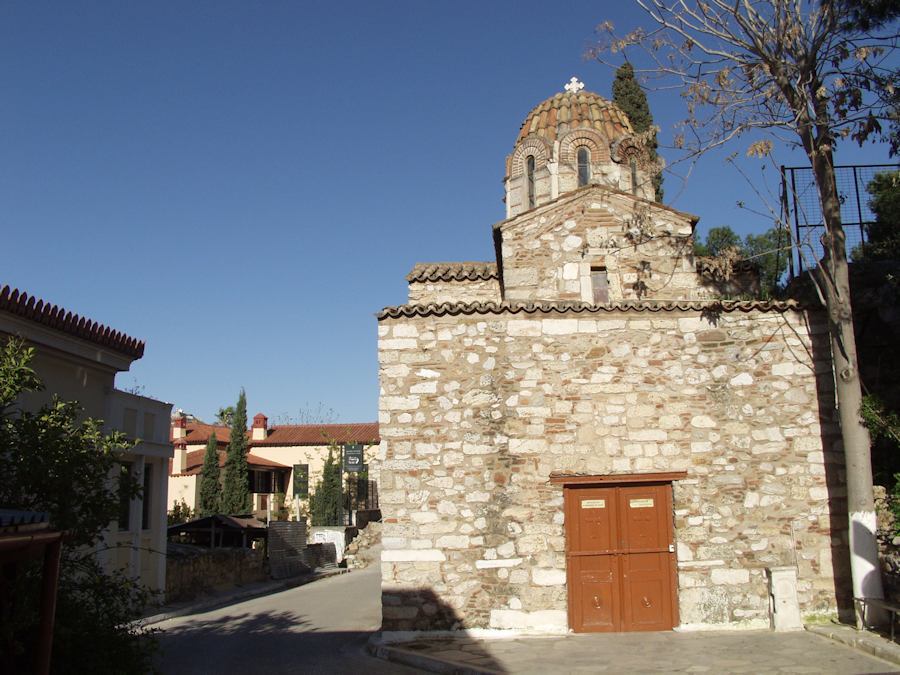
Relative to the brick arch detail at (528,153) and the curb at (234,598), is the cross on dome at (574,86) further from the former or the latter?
the curb at (234,598)

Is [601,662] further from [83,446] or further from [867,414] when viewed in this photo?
[83,446]

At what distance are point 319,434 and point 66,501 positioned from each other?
3474 centimetres

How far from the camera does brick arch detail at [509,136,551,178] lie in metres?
16.9

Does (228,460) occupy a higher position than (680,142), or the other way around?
(680,142)

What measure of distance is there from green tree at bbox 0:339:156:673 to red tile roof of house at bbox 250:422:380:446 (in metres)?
31.2

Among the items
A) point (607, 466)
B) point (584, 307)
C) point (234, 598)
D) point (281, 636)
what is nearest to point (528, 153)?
point (584, 307)

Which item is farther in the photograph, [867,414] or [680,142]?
[680,142]

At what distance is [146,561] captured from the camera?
16578 millimetres

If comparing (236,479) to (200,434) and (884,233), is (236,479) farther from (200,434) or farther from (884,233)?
(884,233)

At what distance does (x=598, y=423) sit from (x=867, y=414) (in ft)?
10.7

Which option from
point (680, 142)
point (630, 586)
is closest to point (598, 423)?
point (630, 586)

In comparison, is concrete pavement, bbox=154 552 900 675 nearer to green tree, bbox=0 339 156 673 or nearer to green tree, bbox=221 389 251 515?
green tree, bbox=0 339 156 673

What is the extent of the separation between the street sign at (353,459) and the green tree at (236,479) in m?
4.68

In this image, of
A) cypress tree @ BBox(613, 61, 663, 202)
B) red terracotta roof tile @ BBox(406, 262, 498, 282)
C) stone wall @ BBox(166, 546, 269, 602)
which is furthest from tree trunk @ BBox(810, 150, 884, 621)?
cypress tree @ BBox(613, 61, 663, 202)
